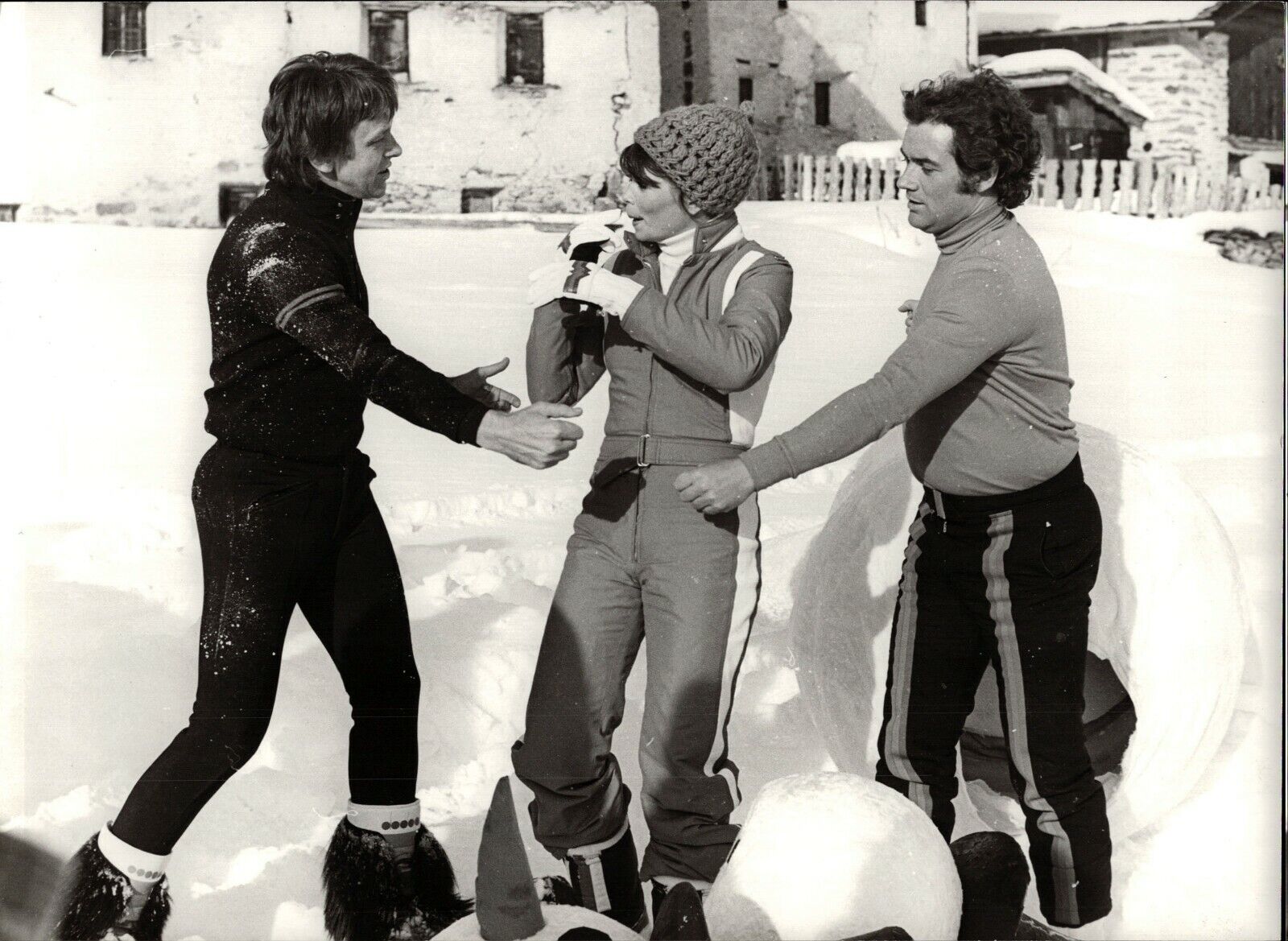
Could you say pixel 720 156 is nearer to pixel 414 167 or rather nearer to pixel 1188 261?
pixel 414 167

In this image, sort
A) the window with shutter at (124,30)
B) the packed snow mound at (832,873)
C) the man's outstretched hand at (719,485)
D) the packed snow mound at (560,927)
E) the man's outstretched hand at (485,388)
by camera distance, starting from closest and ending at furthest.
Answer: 1. the packed snow mound at (560,927)
2. the packed snow mound at (832,873)
3. the man's outstretched hand at (719,485)
4. the man's outstretched hand at (485,388)
5. the window with shutter at (124,30)

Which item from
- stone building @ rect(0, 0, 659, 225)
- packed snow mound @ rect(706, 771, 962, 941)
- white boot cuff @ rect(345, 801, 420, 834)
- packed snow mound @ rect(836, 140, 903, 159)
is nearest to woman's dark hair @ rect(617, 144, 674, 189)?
stone building @ rect(0, 0, 659, 225)

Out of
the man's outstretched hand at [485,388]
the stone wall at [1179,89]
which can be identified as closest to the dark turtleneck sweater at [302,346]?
the man's outstretched hand at [485,388]

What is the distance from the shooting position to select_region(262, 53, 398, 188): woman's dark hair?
10.8 ft

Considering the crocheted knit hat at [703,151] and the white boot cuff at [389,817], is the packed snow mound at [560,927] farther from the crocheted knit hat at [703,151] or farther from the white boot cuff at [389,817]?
the crocheted knit hat at [703,151]

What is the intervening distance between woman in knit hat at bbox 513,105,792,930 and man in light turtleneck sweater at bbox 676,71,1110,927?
19 centimetres

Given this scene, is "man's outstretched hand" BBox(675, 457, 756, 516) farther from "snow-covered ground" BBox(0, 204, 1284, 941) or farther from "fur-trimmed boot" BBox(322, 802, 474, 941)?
"fur-trimmed boot" BBox(322, 802, 474, 941)

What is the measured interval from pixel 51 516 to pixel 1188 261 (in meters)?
3.34

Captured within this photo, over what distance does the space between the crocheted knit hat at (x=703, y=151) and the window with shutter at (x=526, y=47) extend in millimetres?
924

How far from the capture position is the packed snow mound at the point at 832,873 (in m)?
2.91

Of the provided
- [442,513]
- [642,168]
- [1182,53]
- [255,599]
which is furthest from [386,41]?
[1182,53]

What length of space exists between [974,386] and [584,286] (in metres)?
0.96

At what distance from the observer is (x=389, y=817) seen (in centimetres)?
350

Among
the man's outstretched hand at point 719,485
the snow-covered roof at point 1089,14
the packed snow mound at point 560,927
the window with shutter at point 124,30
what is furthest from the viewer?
the snow-covered roof at point 1089,14
